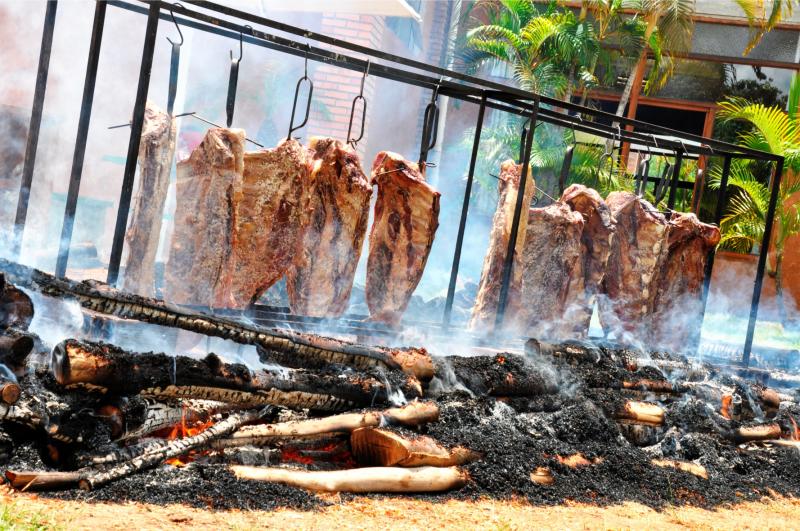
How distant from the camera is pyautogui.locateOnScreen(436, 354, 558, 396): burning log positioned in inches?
198

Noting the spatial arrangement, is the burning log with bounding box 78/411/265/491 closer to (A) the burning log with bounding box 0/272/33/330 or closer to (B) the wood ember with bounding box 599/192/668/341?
(A) the burning log with bounding box 0/272/33/330

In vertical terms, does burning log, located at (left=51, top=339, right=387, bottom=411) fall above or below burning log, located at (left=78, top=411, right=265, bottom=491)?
above

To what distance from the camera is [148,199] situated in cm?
504

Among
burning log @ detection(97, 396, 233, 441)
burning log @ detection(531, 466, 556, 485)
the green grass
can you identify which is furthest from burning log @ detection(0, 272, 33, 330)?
burning log @ detection(531, 466, 556, 485)

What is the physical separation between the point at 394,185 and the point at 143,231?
5.89 ft

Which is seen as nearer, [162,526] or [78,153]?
[162,526]

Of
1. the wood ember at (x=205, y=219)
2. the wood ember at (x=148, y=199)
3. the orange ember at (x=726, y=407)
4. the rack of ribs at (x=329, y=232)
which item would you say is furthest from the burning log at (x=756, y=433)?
the wood ember at (x=148, y=199)

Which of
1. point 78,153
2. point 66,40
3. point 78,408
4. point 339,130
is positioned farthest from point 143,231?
point 339,130

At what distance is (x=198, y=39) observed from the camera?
15531mm

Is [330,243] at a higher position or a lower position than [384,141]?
lower

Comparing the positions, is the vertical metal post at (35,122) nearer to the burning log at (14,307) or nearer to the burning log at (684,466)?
the burning log at (14,307)

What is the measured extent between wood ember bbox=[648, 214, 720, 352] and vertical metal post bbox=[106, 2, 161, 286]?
469 cm

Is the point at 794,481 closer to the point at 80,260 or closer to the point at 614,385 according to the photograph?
the point at 614,385

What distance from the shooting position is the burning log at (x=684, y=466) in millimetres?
5270
